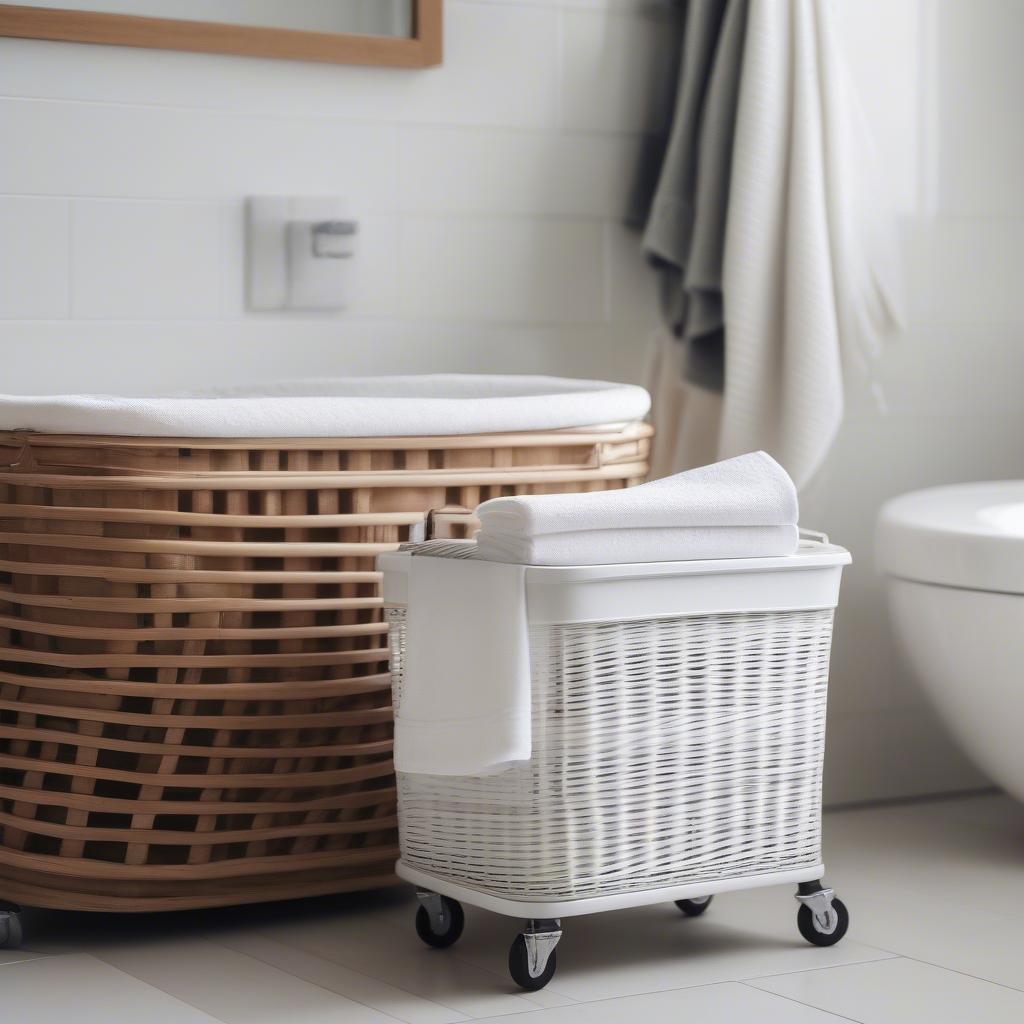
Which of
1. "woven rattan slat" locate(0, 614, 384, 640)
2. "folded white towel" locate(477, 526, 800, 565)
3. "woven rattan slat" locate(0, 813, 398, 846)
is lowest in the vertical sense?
"woven rattan slat" locate(0, 813, 398, 846)

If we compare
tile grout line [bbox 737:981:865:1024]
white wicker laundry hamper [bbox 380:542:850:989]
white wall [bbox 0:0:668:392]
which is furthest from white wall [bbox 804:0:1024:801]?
Answer: tile grout line [bbox 737:981:865:1024]

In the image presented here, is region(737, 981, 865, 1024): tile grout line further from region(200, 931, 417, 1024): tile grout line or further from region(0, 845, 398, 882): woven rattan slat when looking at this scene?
region(0, 845, 398, 882): woven rattan slat

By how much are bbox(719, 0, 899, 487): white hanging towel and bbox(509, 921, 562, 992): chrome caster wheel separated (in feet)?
2.60

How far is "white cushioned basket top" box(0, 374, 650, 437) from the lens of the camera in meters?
1.41

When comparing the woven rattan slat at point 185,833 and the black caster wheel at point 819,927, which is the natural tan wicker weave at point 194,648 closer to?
the woven rattan slat at point 185,833

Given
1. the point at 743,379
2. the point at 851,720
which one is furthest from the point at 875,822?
the point at 743,379

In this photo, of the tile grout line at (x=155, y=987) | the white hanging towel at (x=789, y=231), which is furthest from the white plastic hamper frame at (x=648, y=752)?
the white hanging towel at (x=789, y=231)

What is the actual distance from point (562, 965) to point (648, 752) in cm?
23

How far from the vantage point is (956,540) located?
172cm

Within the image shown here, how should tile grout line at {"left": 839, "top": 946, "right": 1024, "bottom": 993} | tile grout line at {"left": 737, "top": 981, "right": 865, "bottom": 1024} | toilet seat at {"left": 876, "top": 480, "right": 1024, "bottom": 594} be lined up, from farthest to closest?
toilet seat at {"left": 876, "top": 480, "right": 1024, "bottom": 594} → tile grout line at {"left": 839, "top": 946, "right": 1024, "bottom": 993} → tile grout line at {"left": 737, "top": 981, "right": 865, "bottom": 1024}

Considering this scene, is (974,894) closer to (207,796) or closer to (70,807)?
(207,796)

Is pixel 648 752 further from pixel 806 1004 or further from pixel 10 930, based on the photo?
pixel 10 930

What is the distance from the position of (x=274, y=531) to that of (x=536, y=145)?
774mm

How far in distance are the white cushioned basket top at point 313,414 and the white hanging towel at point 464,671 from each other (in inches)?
7.1
